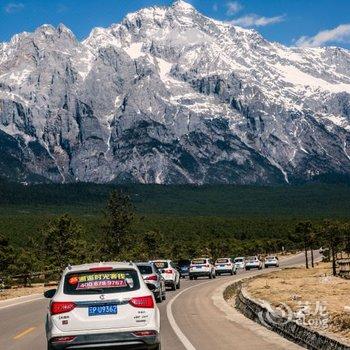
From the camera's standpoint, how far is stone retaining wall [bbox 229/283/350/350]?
43.3ft

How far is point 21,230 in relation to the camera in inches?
7372

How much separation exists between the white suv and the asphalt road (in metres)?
2.86

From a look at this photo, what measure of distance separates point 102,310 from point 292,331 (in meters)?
5.36

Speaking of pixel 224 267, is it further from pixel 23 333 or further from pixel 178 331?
pixel 178 331

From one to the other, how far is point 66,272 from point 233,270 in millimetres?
54026

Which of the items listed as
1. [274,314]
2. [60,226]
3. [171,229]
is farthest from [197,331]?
[171,229]

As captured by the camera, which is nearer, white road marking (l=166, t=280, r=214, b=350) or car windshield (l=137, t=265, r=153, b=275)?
white road marking (l=166, t=280, r=214, b=350)

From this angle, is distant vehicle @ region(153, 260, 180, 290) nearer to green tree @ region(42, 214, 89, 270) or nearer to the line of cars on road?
the line of cars on road

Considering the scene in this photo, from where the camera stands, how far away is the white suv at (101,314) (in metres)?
12.6

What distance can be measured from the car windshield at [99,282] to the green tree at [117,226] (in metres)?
85.3

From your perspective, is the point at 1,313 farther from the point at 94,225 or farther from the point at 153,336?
the point at 94,225

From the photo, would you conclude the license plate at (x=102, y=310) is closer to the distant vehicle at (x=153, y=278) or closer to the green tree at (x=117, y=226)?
the distant vehicle at (x=153, y=278)
